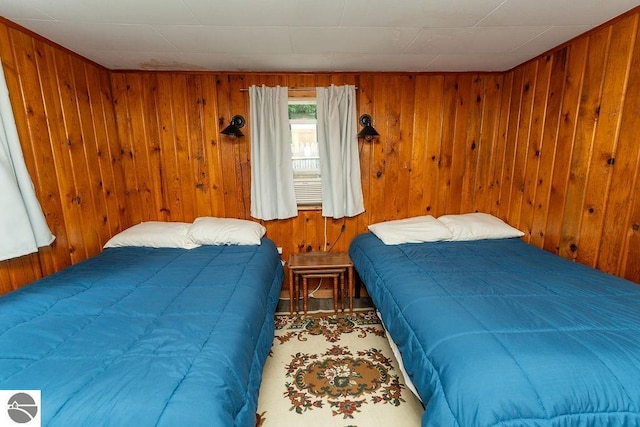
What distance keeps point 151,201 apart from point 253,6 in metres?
2.01

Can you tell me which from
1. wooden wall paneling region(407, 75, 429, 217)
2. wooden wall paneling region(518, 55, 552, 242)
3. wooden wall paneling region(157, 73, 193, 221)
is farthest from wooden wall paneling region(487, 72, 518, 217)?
wooden wall paneling region(157, 73, 193, 221)

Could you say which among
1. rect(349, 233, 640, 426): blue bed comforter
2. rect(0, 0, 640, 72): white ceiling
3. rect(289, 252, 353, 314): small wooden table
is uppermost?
rect(0, 0, 640, 72): white ceiling

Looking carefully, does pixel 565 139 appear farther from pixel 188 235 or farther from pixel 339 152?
pixel 188 235

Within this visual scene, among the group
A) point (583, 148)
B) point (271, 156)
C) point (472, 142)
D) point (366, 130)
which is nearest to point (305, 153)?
point (271, 156)

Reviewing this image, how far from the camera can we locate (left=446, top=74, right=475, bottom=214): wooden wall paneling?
2.74 metres

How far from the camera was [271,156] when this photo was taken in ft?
8.81

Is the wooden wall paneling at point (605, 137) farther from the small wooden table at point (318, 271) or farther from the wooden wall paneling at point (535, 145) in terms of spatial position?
the small wooden table at point (318, 271)

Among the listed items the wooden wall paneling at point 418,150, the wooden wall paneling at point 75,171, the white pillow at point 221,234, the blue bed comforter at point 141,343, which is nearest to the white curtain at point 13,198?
the blue bed comforter at point 141,343

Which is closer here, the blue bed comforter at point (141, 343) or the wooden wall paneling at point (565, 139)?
the blue bed comforter at point (141, 343)

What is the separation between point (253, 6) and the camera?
1.52 meters

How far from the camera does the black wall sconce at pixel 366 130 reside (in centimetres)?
250

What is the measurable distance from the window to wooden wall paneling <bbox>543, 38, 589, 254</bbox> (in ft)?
6.15

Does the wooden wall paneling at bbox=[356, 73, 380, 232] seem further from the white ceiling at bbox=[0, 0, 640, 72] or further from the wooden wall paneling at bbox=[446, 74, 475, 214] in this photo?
the wooden wall paneling at bbox=[446, 74, 475, 214]

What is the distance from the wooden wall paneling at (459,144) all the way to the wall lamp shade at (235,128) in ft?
6.53
